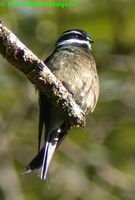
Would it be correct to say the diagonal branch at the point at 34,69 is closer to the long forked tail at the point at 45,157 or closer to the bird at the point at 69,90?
the bird at the point at 69,90

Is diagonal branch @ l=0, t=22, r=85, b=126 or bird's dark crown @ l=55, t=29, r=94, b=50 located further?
bird's dark crown @ l=55, t=29, r=94, b=50

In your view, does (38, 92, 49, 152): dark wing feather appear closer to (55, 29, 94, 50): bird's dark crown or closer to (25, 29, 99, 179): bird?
(25, 29, 99, 179): bird

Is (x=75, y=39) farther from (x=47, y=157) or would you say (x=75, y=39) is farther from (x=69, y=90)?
(x=47, y=157)

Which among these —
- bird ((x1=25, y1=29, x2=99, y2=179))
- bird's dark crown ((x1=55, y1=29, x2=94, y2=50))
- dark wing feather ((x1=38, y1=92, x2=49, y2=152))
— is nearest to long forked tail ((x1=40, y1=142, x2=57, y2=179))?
bird ((x1=25, y1=29, x2=99, y2=179))

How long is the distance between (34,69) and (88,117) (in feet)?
11.2

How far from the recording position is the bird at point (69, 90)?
15.5 ft

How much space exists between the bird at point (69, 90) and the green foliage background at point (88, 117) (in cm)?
193

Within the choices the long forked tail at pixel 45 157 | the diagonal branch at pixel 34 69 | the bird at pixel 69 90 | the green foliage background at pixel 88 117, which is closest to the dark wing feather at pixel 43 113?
the bird at pixel 69 90

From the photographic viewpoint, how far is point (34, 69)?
372 cm

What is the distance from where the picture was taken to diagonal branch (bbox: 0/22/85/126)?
139 inches

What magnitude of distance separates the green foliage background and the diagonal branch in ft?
8.87

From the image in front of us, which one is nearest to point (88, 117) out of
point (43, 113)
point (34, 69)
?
point (43, 113)

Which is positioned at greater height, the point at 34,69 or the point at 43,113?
the point at 34,69

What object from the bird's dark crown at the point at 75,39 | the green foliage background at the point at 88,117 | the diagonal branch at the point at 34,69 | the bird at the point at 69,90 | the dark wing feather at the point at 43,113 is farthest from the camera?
the green foliage background at the point at 88,117
